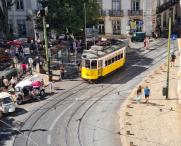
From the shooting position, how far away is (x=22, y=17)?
6912cm

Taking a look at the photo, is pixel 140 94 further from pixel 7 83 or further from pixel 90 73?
pixel 7 83

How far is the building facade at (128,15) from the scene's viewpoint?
66.9 m

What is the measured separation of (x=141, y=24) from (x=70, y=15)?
1925 centimetres

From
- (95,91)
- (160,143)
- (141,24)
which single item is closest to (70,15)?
(95,91)

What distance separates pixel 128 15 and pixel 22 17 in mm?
18004

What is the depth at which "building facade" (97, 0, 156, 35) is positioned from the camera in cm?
6688

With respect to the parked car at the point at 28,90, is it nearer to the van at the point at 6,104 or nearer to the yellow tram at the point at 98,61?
the van at the point at 6,104

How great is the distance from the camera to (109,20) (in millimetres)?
69250

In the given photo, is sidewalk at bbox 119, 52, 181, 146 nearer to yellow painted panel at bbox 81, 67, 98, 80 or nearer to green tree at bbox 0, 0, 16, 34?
yellow painted panel at bbox 81, 67, 98, 80

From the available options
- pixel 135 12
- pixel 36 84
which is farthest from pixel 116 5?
pixel 36 84

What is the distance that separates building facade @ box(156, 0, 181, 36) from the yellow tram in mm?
26115

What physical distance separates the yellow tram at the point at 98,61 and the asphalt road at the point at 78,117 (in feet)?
3.52

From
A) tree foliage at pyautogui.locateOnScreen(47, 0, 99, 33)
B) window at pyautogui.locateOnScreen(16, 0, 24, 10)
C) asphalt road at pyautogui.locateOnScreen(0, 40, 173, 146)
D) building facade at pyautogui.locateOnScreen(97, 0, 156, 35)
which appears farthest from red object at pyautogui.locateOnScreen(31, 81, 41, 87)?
window at pyautogui.locateOnScreen(16, 0, 24, 10)

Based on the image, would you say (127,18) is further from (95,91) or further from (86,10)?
(95,91)
